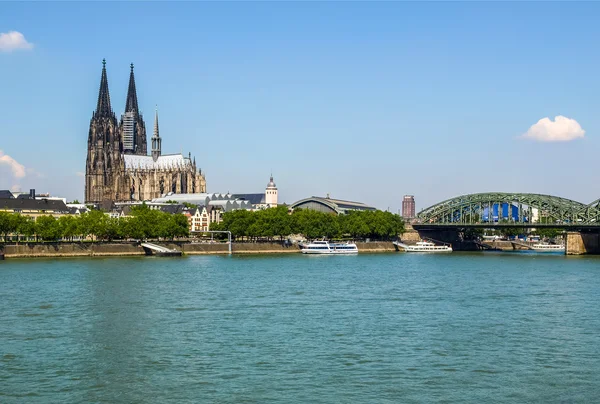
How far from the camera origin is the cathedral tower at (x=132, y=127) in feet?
614

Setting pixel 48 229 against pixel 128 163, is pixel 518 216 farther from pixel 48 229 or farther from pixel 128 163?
pixel 128 163

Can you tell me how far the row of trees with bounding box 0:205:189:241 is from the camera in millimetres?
97250

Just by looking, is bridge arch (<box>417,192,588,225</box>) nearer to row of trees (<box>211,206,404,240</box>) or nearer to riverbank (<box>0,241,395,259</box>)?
row of trees (<box>211,206,404,240</box>)

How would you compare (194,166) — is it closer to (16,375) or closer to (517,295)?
(517,295)

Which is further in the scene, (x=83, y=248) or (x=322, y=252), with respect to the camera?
(x=322, y=252)

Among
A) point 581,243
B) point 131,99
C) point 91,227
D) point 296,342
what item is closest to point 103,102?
point 131,99

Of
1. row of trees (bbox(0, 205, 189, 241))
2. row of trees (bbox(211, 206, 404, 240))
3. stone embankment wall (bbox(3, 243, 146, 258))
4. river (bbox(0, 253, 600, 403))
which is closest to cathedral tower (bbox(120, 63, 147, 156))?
row of trees (bbox(211, 206, 404, 240))

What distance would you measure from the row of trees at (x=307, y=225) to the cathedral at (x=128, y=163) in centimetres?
6361

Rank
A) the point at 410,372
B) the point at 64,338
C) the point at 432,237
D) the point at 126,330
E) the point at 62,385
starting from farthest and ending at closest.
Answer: the point at 432,237
the point at 126,330
the point at 64,338
the point at 410,372
the point at 62,385

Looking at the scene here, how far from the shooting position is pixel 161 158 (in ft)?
641

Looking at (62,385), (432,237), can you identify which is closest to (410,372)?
(62,385)

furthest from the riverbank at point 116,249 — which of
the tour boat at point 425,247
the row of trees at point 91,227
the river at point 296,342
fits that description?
the river at point 296,342

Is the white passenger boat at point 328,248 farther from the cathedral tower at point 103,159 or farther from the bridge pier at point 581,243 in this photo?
the cathedral tower at point 103,159

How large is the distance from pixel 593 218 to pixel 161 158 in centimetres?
10382
